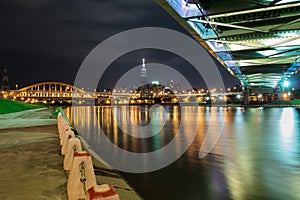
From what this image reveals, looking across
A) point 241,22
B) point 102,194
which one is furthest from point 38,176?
point 241,22

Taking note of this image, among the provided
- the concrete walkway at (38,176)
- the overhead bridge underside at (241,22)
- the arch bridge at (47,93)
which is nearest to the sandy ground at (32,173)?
the concrete walkway at (38,176)

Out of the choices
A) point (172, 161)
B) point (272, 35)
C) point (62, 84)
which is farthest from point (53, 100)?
point (172, 161)

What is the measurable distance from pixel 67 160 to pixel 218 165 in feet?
18.3

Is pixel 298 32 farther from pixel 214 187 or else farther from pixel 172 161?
pixel 214 187

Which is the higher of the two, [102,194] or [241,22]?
[241,22]

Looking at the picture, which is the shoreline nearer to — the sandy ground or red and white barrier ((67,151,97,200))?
red and white barrier ((67,151,97,200))

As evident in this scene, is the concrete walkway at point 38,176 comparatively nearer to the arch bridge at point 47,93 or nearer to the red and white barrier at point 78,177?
the red and white barrier at point 78,177

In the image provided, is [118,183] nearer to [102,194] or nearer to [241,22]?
[102,194]

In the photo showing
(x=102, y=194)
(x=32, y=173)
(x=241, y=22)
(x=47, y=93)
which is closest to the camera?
(x=102, y=194)

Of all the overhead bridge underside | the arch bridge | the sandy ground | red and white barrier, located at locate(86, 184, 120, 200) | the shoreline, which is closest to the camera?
red and white barrier, located at locate(86, 184, 120, 200)

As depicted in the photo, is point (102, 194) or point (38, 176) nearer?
point (102, 194)

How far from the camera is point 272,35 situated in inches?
1091

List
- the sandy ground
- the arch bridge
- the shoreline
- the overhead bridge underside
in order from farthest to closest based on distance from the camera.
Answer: the arch bridge, the overhead bridge underside, the shoreline, the sandy ground

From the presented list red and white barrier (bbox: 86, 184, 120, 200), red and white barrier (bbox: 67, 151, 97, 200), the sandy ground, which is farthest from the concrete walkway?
red and white barrier (bbox: 86, 184, 120, 200)
